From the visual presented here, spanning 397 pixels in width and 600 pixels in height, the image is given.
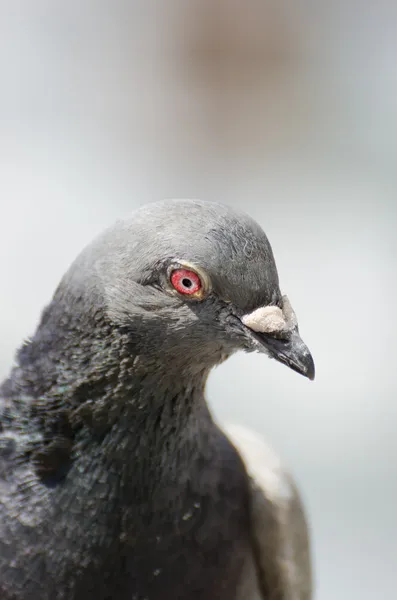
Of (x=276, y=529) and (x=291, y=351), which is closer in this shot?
(x=291, y=351)

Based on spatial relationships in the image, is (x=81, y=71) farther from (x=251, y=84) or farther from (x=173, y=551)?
(x=173, y=551)

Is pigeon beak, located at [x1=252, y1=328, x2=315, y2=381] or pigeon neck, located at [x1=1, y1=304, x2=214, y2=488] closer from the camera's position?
pigeon beak, located at [x1=252, y1=328, x2=315, y2=381]

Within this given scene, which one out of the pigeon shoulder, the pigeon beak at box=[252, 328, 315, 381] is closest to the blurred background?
the pigeon shoulder

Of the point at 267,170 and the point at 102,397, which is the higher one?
the point at 267,170

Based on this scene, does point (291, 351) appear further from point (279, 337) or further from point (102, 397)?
point (102, 397)

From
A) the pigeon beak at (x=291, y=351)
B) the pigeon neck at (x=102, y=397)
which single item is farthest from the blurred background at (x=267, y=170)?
the pigeon beak at (x=291, y=351)

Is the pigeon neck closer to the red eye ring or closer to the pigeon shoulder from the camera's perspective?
the red eye ring

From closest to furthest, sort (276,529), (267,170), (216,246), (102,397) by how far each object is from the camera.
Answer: (216,246) < (102,397) < (276,529) < (267,170)

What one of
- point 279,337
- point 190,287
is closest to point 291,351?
point 279,337
